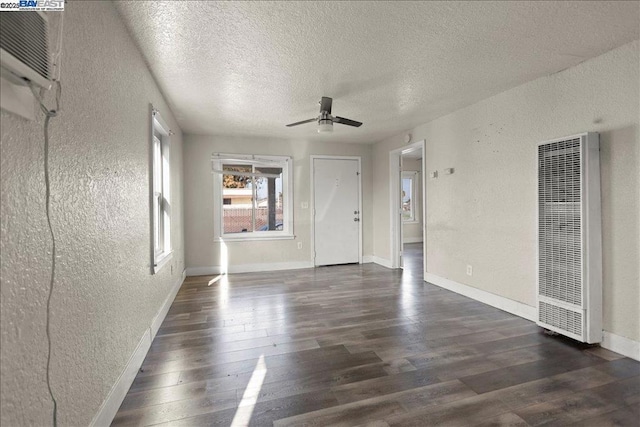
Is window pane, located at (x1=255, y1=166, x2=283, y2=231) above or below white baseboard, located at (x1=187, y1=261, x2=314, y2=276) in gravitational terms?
above

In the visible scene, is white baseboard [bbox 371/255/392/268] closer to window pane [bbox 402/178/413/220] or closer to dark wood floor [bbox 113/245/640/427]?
dark wood floor [bbox 113/245/640/427]

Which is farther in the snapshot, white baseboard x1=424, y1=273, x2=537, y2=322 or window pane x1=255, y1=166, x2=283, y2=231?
window pane x1=255, y1=166, x2=283, y2=231

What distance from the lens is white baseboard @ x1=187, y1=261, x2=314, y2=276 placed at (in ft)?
16.5

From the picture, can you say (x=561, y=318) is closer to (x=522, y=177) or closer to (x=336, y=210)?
(x=522, y=177)

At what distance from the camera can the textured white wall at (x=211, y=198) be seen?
5.00 meters

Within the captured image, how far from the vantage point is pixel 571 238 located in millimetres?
2436

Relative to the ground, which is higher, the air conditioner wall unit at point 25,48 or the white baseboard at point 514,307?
the air conditioner wall unit at point 25,48

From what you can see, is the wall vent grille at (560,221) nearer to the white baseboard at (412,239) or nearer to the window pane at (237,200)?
the window pane at (237,200)

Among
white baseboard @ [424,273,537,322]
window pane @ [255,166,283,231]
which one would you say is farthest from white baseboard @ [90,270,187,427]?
white baseboard @ [424,273,537,322]

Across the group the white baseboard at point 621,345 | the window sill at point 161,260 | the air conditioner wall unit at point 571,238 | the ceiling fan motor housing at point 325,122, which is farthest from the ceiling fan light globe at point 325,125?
the white baseboard at point 621,345

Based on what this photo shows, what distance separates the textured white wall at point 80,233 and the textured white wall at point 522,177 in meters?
3.43

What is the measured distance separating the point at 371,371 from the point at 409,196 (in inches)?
296

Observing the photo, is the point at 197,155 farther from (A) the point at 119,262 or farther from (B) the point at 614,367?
(B) the point at 614,367

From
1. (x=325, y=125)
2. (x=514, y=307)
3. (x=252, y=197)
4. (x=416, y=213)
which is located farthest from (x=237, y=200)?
(x=416, y=213)
